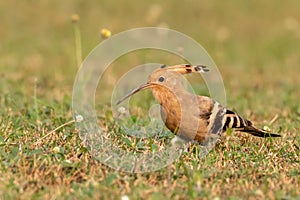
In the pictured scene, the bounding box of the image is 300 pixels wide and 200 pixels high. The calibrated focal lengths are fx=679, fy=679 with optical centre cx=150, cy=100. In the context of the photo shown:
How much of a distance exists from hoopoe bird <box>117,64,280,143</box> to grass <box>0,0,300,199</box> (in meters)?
0.15

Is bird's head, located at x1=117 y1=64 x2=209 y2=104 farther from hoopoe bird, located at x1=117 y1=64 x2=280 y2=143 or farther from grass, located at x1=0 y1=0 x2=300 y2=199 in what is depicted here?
grass, located at x1=0 y1=0 x2=300 y2=199

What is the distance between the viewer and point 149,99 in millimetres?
6727

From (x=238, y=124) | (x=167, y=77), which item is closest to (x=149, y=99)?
(x=238, y=124)

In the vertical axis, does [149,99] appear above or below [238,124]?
below

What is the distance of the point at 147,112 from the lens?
6.28 meters

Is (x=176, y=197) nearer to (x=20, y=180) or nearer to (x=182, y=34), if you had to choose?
(x=20, y=180)

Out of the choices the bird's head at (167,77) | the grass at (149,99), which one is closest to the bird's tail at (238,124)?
the grass at (149,99)

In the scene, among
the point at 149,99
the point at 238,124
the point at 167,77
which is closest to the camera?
the point at 167,77

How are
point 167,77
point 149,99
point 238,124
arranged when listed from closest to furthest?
1. point 167,77
2. point 238,124
3. point 149,99

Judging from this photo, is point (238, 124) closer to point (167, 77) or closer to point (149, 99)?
point (167, 77)

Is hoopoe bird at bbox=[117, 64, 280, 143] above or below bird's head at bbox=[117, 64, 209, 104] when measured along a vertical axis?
below

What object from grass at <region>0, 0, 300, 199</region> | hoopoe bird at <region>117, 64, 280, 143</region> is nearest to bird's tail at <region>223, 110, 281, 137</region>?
hoopoe bird at <region>117, 64, 280, 143</region>

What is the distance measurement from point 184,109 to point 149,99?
2344 millimetres

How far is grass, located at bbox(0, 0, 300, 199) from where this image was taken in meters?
3.70
